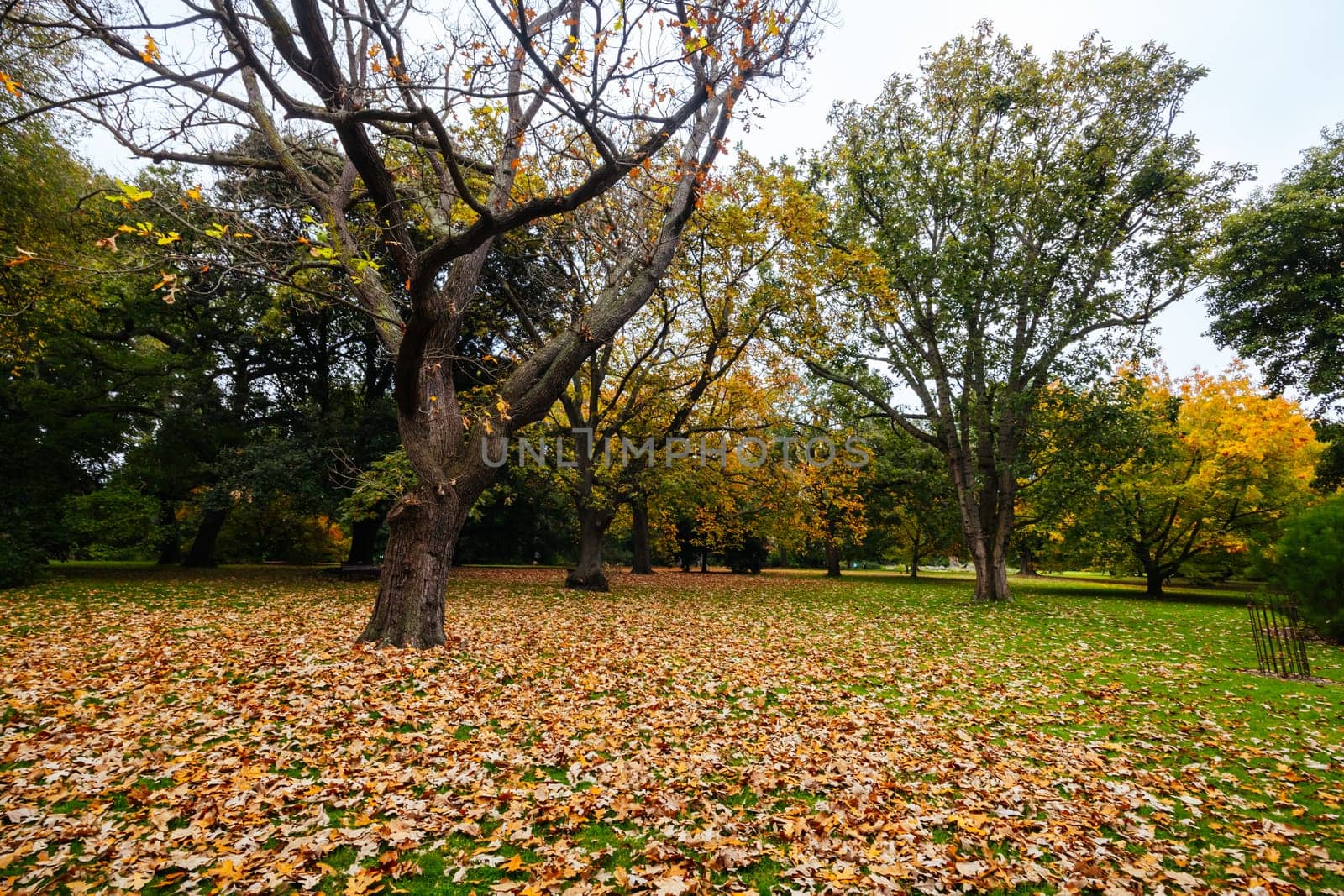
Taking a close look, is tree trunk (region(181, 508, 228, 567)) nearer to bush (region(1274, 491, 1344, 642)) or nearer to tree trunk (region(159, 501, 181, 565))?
tree trunk (region(159, 501, 181, 565))

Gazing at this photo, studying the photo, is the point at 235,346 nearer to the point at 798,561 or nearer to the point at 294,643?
the point at 294,643

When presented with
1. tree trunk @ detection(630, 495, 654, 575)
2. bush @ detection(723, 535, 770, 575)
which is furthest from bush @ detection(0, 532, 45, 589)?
bush @ detection(723, 535, 770, 575)

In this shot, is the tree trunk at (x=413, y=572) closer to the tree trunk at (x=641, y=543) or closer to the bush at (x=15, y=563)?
the bush at (x=15, y=563)

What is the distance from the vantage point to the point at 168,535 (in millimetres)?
19641

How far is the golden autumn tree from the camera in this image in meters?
20.6

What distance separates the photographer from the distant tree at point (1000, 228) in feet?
49.8

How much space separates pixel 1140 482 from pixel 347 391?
3069cm

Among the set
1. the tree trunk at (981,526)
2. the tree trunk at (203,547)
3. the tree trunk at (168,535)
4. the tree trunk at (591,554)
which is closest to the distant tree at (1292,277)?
the tree trunk at (981,526)

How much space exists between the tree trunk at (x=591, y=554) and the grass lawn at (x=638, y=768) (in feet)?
28.9

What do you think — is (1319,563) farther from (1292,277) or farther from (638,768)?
(638,768)

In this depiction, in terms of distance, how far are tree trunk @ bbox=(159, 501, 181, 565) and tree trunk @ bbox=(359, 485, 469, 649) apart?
15.1 metres

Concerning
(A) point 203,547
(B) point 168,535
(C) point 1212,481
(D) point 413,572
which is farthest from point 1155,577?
(A) point 203,547

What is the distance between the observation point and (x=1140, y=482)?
21703 millimetres

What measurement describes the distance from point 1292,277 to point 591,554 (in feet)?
73.6
